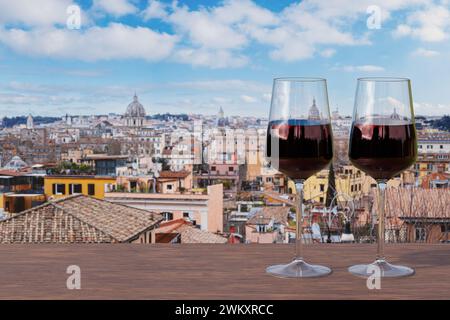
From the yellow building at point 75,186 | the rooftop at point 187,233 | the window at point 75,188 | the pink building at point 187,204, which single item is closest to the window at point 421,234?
the rooftop at point 187,233

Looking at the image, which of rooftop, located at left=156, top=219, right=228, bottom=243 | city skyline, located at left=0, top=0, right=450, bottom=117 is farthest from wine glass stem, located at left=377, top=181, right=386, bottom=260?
rooftop, located at left=156, top=219, right=228, bottom=243

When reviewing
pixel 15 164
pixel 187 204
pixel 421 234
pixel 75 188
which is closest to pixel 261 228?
pixel 421 234

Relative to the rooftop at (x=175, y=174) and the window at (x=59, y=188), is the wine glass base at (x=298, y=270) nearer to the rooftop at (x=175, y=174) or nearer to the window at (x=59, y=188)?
the rooftop at (x=175, y=174)

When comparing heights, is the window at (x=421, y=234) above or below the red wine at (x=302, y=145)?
below

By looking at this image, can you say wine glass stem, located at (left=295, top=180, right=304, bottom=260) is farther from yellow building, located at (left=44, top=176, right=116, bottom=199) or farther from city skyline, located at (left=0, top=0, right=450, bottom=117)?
yellow building, located at (left=44, top=176, right=116, bottom=199)

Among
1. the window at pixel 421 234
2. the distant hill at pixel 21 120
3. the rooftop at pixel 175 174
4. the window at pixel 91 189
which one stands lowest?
the window at pixel 91 189

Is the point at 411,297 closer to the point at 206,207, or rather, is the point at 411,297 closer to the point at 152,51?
the point at 206,207

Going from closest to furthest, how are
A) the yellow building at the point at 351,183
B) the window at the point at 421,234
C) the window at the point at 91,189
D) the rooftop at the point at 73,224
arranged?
the window at the point at 421,234, the yellow building at the point at 351,183, the rooftop at the point at 73,224, the window at the point at 91,189
